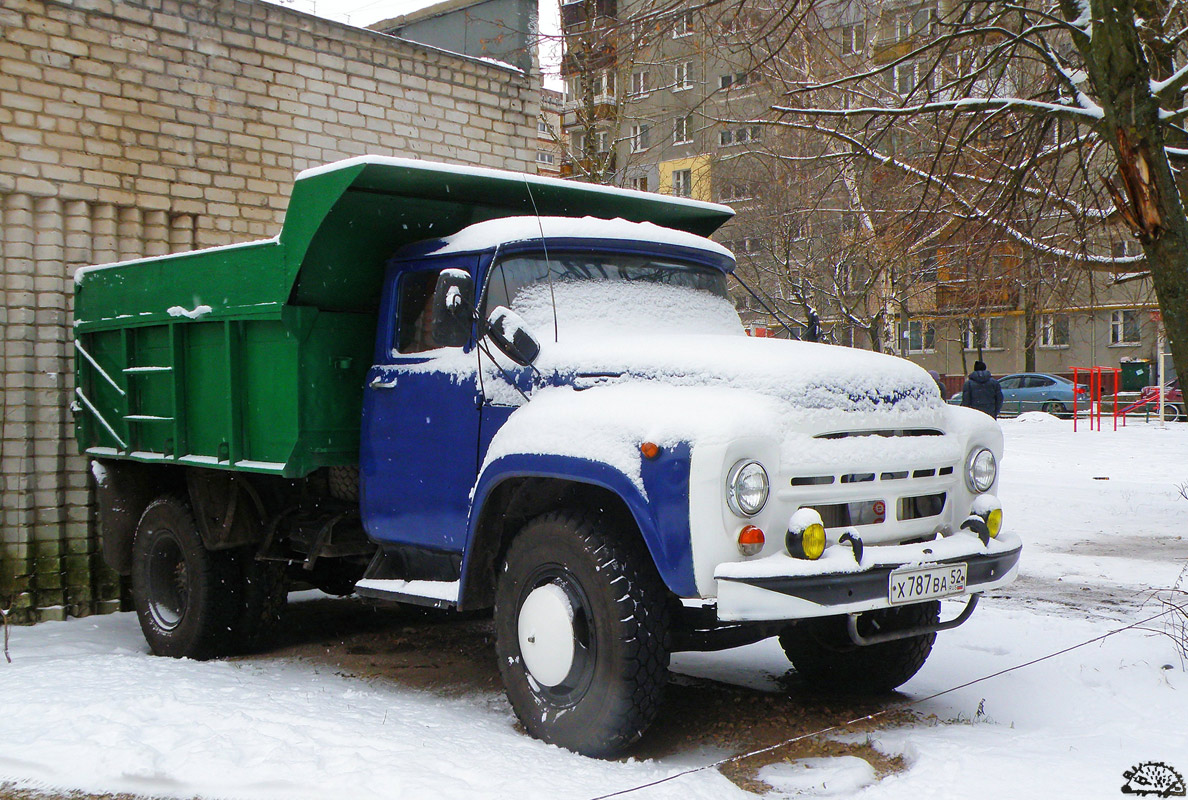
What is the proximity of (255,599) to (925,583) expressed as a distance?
4132 mm

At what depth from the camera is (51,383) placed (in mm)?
8289

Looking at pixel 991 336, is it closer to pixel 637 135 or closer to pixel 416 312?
pixel 637 135

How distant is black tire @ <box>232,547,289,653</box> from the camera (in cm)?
689

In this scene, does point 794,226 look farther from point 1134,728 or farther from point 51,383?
point 1134,728

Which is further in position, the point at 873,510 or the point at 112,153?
the point at 112,153

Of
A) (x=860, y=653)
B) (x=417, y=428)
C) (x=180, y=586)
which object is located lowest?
(x=860, y=653)

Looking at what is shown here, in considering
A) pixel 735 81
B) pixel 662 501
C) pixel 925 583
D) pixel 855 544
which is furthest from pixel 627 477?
pixel 735 81

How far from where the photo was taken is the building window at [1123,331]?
141ft

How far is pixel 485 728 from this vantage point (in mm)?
4961

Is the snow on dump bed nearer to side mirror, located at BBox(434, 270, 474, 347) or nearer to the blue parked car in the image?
side mirror, located at BBox(434, 270, 474, 347)

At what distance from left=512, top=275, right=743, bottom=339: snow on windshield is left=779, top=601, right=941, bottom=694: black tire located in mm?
1582

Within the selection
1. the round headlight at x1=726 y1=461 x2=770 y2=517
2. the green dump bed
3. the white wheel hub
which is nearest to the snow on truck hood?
the round headlight at x1=726 y1=461 x2=770 y2=517

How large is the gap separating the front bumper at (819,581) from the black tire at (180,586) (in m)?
3.78

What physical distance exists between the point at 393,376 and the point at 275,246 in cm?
96
